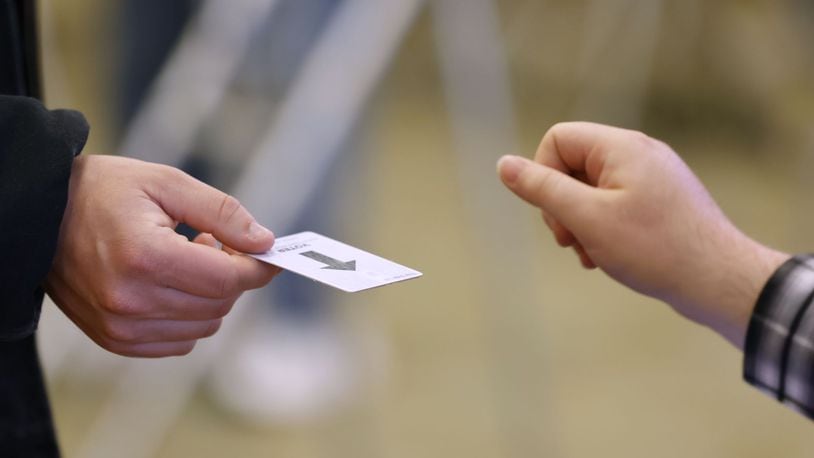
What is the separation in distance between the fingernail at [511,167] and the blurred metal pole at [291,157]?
774 mm

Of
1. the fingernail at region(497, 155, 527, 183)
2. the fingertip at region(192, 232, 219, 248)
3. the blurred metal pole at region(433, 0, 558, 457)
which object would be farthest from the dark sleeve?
the blurred metal pole at region(433, 0, 558, 457)

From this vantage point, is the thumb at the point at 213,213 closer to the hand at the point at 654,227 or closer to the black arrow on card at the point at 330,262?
the black arrow on card at the point at 330,262

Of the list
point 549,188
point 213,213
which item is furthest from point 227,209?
point 549,188

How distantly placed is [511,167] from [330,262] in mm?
154

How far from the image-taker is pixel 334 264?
2.51 feet

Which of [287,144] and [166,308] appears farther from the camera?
[287,144]

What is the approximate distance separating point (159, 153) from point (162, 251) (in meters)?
1.00

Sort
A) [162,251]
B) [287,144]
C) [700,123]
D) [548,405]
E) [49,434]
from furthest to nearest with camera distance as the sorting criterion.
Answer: [700,123]
[548,405]
[287,144]
[49,434]
[162,251]

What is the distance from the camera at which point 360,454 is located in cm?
173

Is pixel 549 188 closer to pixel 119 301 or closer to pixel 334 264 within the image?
pixel 334 264

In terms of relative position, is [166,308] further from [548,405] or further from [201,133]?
[548,405]

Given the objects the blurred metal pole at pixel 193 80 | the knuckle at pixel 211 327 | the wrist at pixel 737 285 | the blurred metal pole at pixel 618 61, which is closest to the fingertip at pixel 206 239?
the knuckle at pixel 211 327

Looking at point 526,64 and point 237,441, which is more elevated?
point 526,64

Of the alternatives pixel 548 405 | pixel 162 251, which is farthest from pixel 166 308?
pixel 548 405
